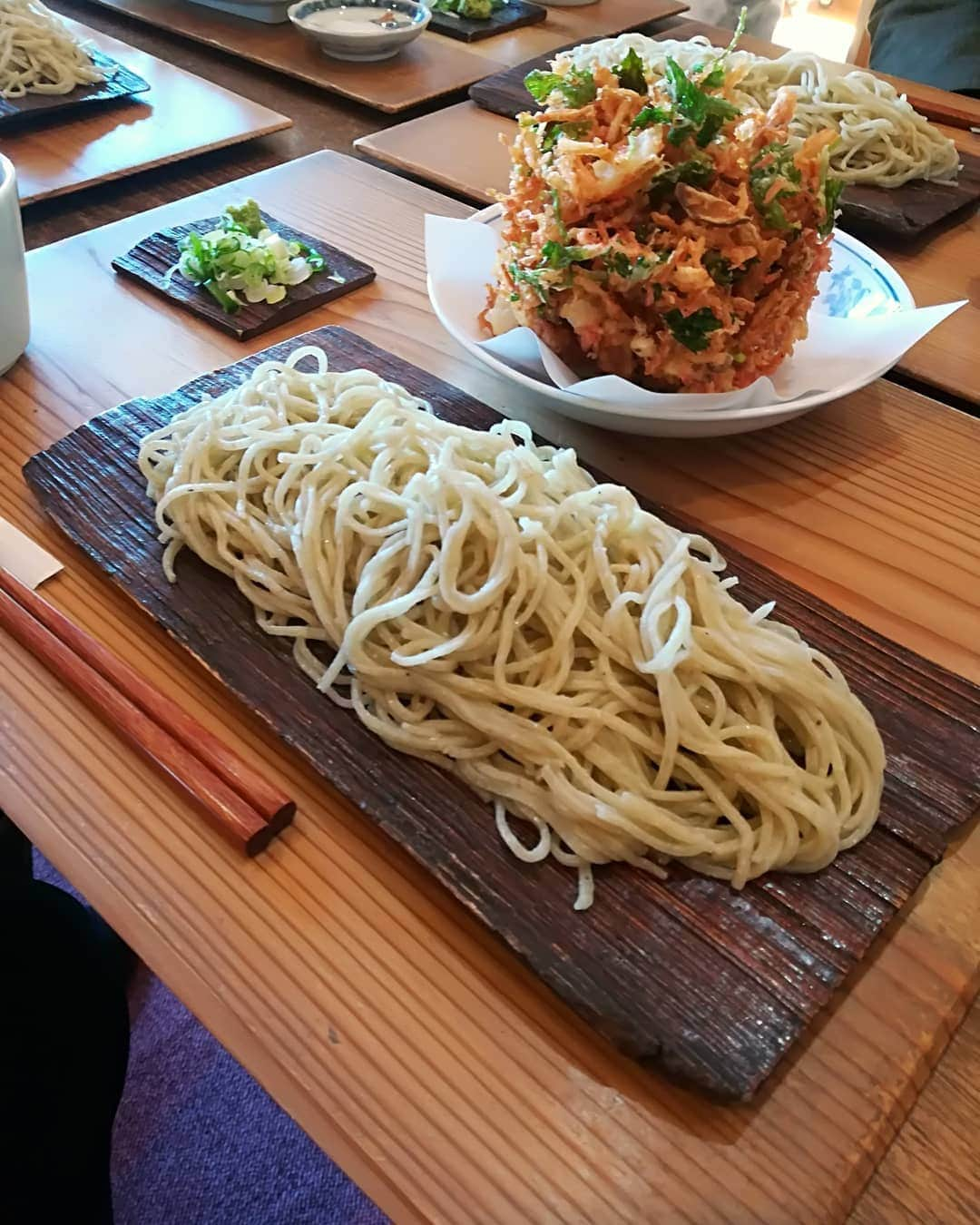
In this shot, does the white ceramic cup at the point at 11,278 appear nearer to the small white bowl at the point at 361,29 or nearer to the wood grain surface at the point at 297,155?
the wood grain surface at the point at 297,155

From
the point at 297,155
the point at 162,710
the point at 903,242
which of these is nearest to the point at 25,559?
the point at 162,710

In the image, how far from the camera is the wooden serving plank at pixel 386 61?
221 cm

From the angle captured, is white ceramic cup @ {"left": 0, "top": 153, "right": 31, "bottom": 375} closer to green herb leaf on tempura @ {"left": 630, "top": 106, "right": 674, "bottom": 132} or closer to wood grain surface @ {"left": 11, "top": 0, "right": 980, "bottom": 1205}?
wood grain surface @ {"left": 11, "top": 0, "right": 980, "bottom": 1205}

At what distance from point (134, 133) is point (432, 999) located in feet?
5.94

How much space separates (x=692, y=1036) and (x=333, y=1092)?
0.82 ft

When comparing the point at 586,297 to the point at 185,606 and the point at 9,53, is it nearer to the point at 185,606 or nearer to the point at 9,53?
the point at 185,606

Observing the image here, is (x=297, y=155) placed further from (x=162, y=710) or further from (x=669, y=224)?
(x=162, y=710)

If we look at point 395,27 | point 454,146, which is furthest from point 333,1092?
point 395,27

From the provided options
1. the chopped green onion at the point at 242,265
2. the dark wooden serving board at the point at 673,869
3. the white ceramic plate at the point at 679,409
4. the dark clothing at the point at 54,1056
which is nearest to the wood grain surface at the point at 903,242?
the white ceramic plate at the point at 679,409

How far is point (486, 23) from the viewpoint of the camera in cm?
253

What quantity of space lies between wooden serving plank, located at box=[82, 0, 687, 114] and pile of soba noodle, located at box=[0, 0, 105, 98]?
0.50m

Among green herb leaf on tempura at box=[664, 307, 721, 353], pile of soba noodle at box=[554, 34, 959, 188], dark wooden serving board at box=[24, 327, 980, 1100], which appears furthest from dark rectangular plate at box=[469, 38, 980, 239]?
dark wooden serving board at box=[24, 327, 980, 1100]

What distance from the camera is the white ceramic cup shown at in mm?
1192

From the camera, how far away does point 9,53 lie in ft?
6.14
